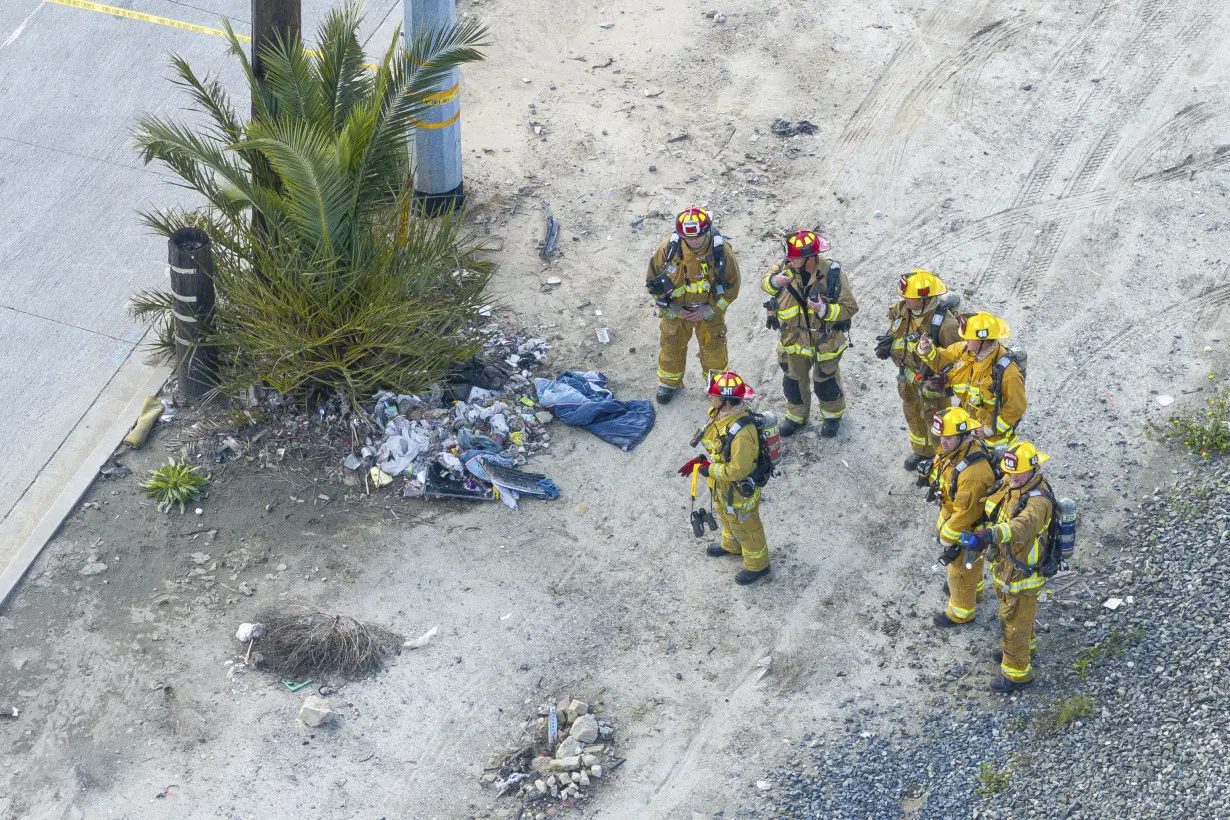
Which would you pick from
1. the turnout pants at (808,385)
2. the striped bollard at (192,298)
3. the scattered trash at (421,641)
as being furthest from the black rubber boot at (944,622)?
the striped bollard at (192,298)

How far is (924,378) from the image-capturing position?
9250 millimetres

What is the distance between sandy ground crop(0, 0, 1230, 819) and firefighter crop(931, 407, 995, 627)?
67 cm

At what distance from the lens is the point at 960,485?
317 inches

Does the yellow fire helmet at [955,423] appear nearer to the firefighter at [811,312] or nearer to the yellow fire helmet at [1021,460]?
the yellow fire helmet at [1021,460]

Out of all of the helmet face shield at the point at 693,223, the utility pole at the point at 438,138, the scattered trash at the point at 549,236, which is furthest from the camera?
the scattered trash at the point at 549,236

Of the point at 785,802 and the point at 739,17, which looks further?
the point at 739,17

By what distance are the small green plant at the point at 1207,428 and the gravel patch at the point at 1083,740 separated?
1224mm

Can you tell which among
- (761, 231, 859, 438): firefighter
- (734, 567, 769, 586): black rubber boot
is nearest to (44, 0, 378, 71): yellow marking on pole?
(761, 231, 859, 438): firefighter

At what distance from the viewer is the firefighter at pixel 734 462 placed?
8406 mm

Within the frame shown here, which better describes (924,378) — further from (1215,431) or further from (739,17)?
(739,17)

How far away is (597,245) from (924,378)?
384 centimetres

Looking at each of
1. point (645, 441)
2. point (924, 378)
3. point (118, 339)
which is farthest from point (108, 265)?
point (924, 378)

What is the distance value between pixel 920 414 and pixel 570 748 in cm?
370

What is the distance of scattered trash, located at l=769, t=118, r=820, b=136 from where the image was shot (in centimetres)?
1301
